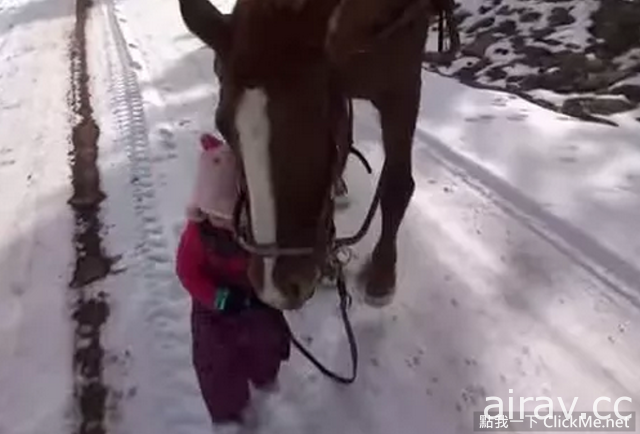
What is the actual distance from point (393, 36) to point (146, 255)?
1473mm

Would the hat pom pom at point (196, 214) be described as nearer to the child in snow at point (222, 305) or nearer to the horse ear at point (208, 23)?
the child in snow at point (222, 305)

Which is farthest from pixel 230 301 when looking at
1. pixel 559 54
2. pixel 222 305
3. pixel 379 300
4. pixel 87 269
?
pixel 559 54

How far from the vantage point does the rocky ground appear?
527 cm

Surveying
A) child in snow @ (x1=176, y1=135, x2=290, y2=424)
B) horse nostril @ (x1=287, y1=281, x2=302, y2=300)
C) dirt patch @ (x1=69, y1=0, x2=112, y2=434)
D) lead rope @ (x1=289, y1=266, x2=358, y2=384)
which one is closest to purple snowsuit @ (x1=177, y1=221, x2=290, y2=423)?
child in snow @ (x1=176, y1=135, x2=290, y2=424)

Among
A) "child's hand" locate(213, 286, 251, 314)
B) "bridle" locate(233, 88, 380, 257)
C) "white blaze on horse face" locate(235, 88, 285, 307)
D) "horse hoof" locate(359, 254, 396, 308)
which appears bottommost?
"horse hoof" locate(359, 254, 396, 308)

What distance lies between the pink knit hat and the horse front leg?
90cm

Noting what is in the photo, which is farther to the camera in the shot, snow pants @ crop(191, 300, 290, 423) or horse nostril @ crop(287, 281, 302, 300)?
snow pants @ crop(191, 300, 290, 423)

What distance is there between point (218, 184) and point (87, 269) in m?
1.52

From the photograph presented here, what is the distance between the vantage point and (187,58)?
22.4 ft

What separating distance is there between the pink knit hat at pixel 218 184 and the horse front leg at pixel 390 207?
0.90m

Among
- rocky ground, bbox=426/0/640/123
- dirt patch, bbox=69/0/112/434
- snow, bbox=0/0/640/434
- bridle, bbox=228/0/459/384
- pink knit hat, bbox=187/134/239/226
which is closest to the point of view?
bridle, bbox=228/0/459/384

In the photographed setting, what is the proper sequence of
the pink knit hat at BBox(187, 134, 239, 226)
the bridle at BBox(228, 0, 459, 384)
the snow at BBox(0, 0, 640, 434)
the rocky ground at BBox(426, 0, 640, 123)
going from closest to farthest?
the bridle at BBox(228, 0, 459, 384) < the pink knit hat at BBox(187, 134, 239, 226) < the snow at BBox(0, 0, 640, 434) < the rocky ground at BBox(426, 0, 640, 123)

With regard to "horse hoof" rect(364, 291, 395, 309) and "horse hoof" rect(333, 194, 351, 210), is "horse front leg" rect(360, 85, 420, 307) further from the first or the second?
"horse hoof" rect(333, 194, 351, 210)

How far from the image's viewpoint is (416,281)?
347 centimetres
